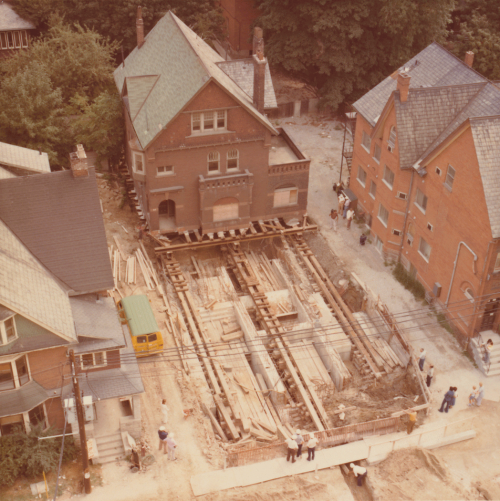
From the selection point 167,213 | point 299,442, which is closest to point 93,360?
point 299,442

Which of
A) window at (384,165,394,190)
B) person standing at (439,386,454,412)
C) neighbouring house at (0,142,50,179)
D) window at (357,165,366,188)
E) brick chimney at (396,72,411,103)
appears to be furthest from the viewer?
window at (357,165,366,188)

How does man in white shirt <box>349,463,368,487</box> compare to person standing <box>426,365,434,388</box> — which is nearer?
man in white shirt <box>349,463,368,487</box>

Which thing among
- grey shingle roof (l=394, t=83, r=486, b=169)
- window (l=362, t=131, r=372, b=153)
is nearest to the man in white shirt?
grey shingle roof (l=394, t=83, r=486, b=169)

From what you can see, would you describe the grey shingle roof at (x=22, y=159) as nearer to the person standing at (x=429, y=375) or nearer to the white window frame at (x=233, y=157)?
the white window frame at (x=233, y=157)

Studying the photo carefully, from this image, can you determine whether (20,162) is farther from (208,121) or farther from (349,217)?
(349,217)

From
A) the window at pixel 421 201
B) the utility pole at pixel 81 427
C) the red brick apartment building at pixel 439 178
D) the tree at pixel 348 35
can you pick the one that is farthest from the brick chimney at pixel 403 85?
the utility pole at pixel 81 427

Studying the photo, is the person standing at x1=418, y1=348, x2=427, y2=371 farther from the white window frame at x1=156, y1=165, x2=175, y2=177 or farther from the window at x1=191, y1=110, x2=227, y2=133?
the white window frame at x1=156, y1=165, x2=175, y2=177
